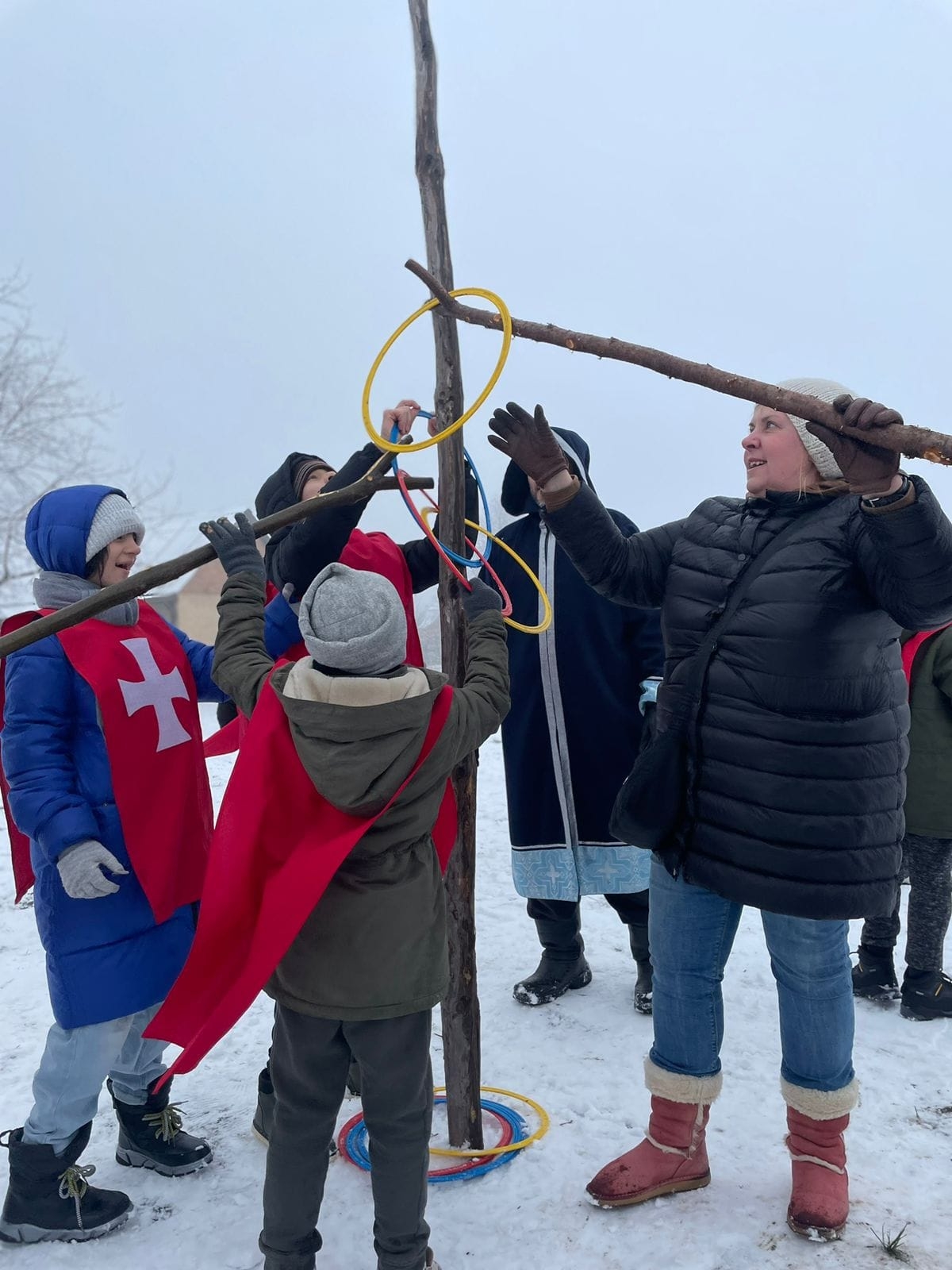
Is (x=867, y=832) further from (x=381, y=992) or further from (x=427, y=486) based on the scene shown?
(x=427, y=486)

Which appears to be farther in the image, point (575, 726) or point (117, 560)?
point (575, 726)

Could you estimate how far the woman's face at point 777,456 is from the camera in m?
A: 2.49

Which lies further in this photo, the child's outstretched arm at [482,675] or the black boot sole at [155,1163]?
the black boot sole at [155,1163]

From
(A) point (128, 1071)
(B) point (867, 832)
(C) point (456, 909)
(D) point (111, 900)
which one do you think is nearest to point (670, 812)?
(B) point (867, 832)

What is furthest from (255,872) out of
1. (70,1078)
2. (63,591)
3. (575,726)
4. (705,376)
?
(575,726)

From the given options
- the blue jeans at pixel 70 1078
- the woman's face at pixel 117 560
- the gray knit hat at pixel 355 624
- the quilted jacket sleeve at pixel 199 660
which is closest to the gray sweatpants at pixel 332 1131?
the blue jeans at pixel 70 1078

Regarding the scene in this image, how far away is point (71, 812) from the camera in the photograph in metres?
2.47

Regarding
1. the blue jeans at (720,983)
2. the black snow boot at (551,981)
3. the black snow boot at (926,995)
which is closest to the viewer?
the blue jeans at (720,983)

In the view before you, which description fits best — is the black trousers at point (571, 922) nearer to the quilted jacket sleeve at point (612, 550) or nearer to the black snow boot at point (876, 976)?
the black snow boot at point (876, 976)

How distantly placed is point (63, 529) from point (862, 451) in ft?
6.59

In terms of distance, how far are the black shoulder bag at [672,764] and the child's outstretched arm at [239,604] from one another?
1001mm

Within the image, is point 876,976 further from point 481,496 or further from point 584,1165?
point 481,496

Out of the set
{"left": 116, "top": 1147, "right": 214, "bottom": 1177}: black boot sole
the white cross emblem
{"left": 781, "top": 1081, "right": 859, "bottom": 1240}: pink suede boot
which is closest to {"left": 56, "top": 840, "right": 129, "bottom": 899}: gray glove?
the white cross emblem

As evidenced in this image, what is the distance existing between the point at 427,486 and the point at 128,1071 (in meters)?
1.92
